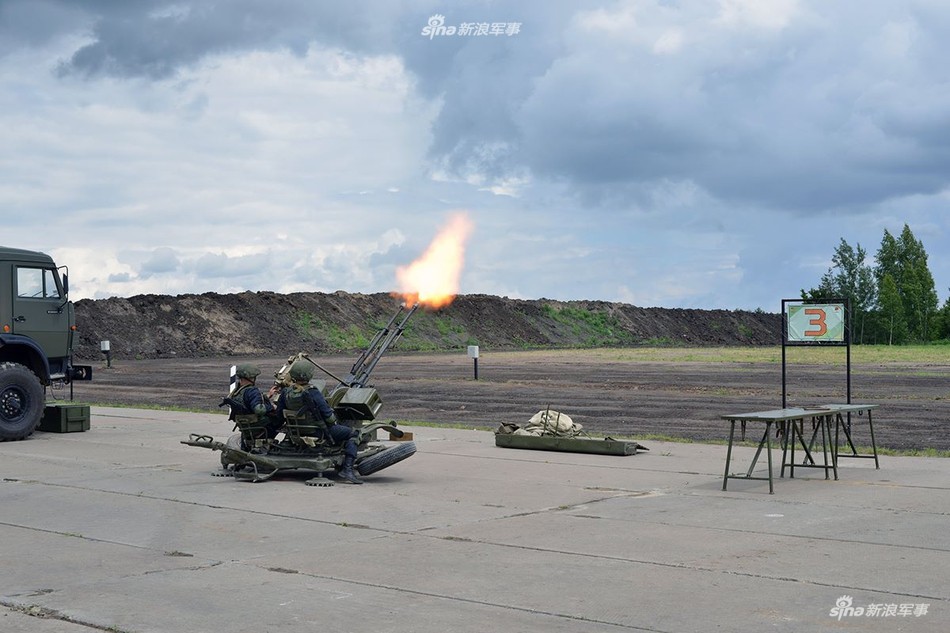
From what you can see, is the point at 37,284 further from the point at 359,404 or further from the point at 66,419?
the point at 359,404

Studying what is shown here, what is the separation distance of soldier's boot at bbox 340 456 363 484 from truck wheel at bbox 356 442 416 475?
15 centimetres

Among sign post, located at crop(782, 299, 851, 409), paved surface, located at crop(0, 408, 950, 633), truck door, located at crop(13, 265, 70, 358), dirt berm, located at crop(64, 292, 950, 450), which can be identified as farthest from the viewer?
dirt berm, located at crop(64, 292, 950, 450)

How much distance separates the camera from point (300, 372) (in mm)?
13453

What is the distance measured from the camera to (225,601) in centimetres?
744

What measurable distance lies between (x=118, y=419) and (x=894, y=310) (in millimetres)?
93245

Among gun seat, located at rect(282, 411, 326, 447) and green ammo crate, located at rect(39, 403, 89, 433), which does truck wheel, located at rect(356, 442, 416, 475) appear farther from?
green ammo crate, located at rect(39, 403, 89, 433)

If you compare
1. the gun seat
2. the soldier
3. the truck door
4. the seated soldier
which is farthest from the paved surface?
the truck door

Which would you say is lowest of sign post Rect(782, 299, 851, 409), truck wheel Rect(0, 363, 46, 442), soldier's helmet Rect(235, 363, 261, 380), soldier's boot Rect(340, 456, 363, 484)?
soldier's boot Rect(340, 456, 363, 484)

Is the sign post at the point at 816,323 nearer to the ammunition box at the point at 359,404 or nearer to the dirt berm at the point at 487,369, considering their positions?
the dirt berm at the point at 487,369

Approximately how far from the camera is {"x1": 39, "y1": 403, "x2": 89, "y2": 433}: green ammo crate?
20688 mm

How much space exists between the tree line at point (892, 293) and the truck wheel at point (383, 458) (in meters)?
97.6

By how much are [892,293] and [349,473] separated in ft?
327

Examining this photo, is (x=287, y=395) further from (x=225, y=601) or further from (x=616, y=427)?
(x=616, y=427)

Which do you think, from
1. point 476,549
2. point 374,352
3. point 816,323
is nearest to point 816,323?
point 816,323
